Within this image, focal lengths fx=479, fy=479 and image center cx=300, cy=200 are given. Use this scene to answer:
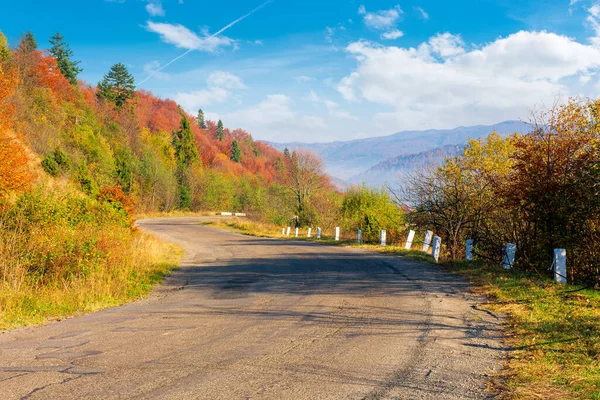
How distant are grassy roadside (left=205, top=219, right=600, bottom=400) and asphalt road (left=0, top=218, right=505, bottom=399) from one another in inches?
11.9

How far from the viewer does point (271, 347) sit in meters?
5.71

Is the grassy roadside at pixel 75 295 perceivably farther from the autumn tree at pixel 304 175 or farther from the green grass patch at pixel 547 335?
the autumn tree at pixel 304 175

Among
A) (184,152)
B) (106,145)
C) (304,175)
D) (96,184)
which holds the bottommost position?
(96,184)

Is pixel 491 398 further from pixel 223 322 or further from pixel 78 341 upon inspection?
pixel 78 341

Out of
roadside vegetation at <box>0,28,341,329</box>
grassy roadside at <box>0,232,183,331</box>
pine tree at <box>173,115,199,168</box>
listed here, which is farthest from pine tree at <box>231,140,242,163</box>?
grassy roadside at <box>0,232,183,331</box>

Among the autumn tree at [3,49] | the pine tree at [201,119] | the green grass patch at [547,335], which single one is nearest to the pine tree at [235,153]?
the pine tree at [201,119]

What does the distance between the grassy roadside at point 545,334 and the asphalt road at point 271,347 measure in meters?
0.30

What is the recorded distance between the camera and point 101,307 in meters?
9.37

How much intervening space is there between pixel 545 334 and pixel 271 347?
139 inches

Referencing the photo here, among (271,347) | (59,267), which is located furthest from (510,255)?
(59,267)

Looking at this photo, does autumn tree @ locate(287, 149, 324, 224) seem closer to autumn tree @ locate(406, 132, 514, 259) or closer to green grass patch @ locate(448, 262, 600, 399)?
autumn tree @ locate(406, 132, 514, 259)

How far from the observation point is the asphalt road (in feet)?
14.4

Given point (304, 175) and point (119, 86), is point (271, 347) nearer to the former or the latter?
point (304, 175)

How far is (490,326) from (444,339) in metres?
1.12
